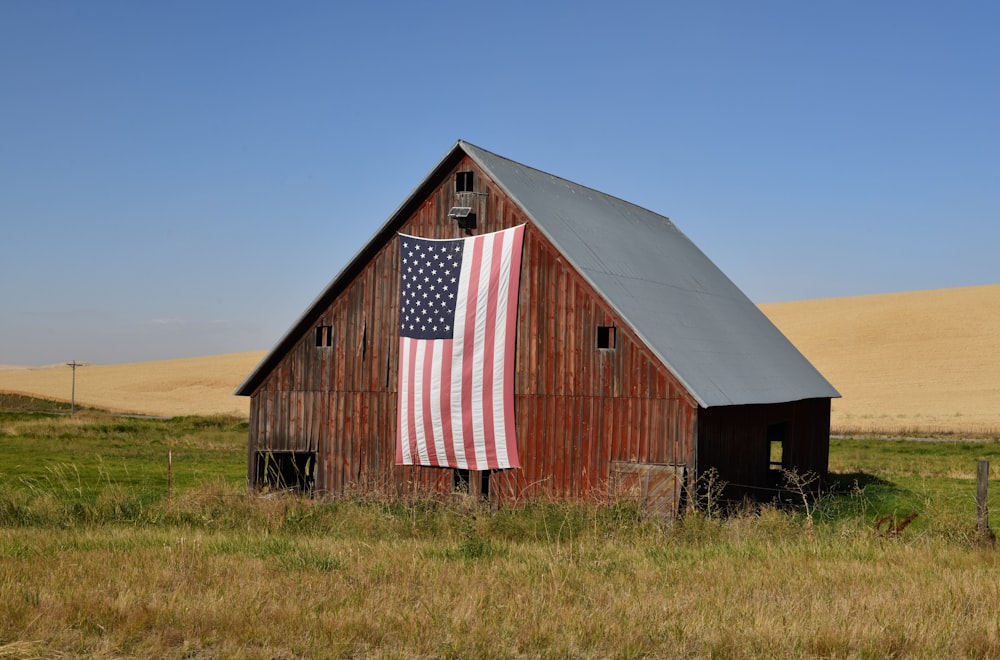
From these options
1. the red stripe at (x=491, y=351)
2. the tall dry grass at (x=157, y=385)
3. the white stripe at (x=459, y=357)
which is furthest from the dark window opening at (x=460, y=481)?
the tall dry grass at (x=157, y=385)

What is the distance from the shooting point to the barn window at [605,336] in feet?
63.6

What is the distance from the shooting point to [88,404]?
247 feet

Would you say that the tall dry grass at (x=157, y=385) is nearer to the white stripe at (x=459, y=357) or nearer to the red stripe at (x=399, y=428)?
the red stripe at (x=399, y=428)

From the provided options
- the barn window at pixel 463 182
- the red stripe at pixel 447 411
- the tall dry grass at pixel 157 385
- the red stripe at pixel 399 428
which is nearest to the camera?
the red stripe at pixel 447 411

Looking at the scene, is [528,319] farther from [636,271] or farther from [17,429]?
[17,429]

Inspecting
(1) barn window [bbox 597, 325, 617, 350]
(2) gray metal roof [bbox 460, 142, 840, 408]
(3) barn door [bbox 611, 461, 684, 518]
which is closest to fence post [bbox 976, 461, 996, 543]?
(2) gray metal roof [bbox 460, 142, 840, 408]

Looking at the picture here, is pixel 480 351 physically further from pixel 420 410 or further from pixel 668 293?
pixel 668 293

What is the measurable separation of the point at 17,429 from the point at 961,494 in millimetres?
37650

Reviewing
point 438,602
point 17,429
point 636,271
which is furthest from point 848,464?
point 17,429

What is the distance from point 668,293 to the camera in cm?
2261

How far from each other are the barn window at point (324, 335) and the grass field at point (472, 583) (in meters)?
5.30

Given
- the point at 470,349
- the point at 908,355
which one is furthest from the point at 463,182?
the point at 908,355

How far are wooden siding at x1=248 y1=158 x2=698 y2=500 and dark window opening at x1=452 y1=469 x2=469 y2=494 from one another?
0.25 m

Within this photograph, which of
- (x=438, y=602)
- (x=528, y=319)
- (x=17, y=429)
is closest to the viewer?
(x=438, y=602)
